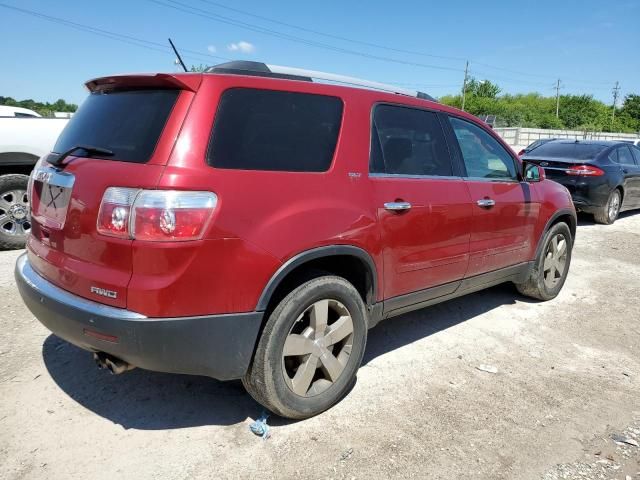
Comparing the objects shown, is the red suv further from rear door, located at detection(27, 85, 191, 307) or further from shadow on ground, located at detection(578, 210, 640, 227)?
shadow on ground, located at detection(578, 210, 640, 227)

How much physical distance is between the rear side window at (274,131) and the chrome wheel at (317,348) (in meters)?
0.81

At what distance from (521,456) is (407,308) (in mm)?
1156

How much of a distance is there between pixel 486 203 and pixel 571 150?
716cm

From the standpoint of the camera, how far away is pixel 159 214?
7.22ft

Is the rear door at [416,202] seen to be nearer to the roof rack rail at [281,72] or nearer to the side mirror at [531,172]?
the roof rack rail at [281,72]

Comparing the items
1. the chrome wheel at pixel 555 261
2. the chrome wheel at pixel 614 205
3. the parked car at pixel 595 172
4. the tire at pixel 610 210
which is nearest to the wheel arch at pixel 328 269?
the chrome wheel at pixel 555 261

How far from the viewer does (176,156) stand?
7.47 feet

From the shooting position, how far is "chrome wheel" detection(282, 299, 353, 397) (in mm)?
2742

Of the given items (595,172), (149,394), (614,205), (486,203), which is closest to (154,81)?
(149,394)

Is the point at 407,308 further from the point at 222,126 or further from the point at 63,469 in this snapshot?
the point at 63,469

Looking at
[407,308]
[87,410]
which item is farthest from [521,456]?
[87,410]

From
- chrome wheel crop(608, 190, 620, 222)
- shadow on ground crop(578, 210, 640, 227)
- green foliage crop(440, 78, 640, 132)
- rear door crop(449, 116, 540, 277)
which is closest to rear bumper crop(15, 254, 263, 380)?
rear door crop(449, 116, 540, 277)

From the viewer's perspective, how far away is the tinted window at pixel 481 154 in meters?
3.94

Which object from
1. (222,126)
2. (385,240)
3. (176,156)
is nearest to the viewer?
(176,156)
